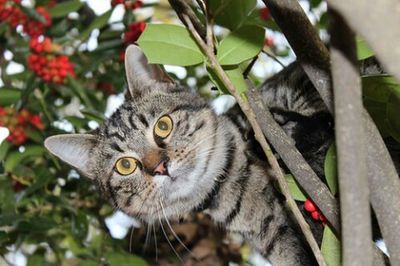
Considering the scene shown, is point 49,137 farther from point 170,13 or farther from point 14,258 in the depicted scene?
point 170,13

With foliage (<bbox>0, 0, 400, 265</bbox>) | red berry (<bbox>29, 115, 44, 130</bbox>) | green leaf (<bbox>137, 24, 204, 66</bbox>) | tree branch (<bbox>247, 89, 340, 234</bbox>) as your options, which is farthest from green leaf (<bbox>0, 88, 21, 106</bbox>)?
tree branch (<bbox>247, 89, 340, 234</bbox>)

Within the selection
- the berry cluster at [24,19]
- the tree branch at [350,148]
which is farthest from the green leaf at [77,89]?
the tree branch at [350,148]

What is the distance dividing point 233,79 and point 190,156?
3.01 ft

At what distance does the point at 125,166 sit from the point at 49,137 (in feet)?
1.06

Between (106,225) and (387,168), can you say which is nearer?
(387,168)

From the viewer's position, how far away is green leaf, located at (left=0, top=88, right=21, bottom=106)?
8.61 feet

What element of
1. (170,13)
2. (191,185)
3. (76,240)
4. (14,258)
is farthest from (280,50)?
(14,258)

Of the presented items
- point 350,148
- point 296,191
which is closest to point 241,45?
point 296,191

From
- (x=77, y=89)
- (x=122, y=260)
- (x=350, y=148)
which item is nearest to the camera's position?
(x=350, y=148)

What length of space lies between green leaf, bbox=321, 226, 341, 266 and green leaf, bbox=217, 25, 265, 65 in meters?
0.45

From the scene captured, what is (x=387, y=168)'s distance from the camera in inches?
43.7

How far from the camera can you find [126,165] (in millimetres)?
2562

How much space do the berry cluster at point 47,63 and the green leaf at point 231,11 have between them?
111cm

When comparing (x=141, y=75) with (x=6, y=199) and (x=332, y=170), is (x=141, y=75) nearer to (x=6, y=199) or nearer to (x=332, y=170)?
(x=6, y=199)
